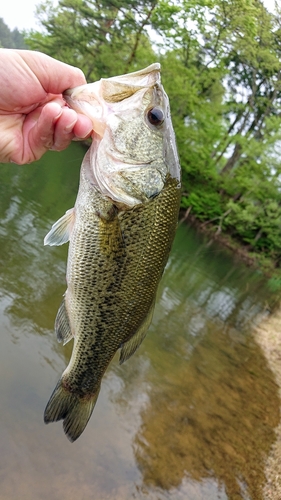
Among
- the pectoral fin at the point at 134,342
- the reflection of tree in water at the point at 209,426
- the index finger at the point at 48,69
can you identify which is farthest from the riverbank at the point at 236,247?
the index finger at the point at 48,69

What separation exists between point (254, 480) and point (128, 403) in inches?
72.2

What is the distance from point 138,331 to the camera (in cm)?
211

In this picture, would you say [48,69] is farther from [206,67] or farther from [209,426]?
[206,67]

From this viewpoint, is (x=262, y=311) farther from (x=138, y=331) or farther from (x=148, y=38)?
(x=148, y=38)

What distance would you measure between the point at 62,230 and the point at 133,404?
3.64 m

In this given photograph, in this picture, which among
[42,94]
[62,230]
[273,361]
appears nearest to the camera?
[42,94]

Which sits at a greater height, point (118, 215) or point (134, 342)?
point (118, 215)

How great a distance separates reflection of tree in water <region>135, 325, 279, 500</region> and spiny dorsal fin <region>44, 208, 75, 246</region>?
3.21 metres

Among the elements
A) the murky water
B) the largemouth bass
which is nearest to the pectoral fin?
the largemouth bass

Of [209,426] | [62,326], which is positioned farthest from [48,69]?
[209,426]

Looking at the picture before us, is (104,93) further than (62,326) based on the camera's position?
No

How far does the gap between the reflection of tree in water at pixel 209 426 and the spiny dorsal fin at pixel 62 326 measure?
2.69 meters

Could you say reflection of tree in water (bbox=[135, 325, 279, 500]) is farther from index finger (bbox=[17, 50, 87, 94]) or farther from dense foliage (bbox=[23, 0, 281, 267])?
dense foliage (bbox=[23, 0, 281, 267])

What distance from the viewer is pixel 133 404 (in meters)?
4.86
